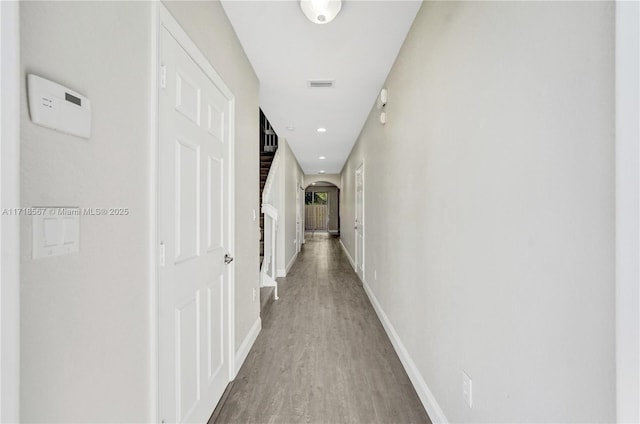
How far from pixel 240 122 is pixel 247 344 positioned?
1848 millimetres

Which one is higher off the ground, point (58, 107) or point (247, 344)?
point (58, 107)

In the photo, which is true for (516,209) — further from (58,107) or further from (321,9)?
Answer: (321,9)

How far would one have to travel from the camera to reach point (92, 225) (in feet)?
2.82

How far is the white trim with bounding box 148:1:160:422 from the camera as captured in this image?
1.14 meters

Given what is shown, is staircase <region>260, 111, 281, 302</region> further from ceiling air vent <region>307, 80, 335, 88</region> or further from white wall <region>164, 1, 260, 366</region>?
ceiling air vent <region>307, 80, 335, 88</region>

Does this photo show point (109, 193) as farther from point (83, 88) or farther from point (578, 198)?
point (578, 198)

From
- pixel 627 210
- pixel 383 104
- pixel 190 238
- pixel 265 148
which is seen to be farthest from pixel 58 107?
pixel 265 148

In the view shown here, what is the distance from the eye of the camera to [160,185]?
120 centimetres

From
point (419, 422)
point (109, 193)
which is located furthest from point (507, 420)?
point (109, 193)

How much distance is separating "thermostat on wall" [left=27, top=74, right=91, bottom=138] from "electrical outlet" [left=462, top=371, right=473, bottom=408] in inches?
67.7

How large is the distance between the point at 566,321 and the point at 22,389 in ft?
4.37

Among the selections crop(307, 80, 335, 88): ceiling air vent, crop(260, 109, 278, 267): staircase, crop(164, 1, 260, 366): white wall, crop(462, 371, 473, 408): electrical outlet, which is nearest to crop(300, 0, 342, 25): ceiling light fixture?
crop(164, 1, 260, 366): white wall

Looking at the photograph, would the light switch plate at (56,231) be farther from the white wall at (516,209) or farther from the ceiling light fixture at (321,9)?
the ceiling light fixture at (321,9)

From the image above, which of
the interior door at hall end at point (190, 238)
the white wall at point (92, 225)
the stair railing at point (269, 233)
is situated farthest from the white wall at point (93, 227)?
the stair railing at point (269, 233)
